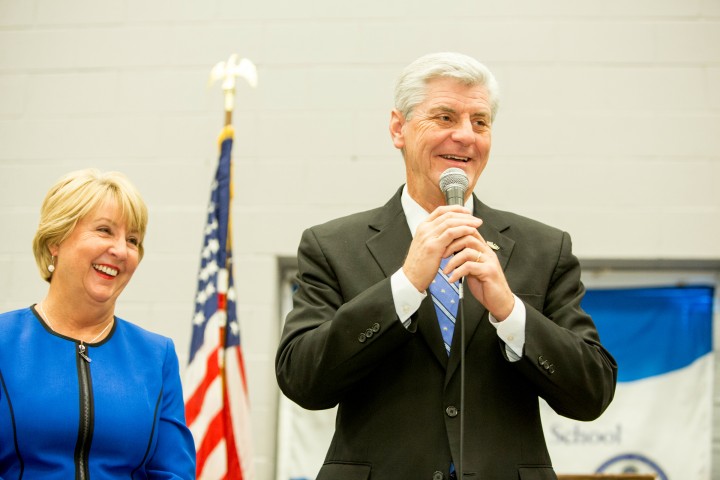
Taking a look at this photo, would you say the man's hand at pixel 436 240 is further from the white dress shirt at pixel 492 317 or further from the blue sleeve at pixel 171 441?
the blue sleeve at pixel 171 441

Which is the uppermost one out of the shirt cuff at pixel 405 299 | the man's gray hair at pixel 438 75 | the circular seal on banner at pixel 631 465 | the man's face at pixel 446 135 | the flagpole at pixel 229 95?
the flagpole at pixel 229 95

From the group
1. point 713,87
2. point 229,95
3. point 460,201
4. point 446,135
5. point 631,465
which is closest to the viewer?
point 460,201

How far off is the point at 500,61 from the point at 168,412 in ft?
7.60

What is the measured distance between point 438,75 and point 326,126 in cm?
200

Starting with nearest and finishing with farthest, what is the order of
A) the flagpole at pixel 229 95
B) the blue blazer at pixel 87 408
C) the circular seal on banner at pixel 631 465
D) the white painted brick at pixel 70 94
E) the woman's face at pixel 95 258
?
1. the blue blazer at pixel 87 408
2. the woman's face at pixel 95 258
3. the flagpole at pixel 229 95
4. the circular seal on banner at pixel 631 465
5. the white painted brick at pixel 70 94

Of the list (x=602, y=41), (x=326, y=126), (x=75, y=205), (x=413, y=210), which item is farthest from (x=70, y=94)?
(x=413, y=210)

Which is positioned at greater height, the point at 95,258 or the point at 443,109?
the point at 443,109

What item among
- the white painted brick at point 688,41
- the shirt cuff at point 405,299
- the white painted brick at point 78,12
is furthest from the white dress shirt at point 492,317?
the white painted brick at point 78,12

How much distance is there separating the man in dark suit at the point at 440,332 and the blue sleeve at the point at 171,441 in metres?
0.44

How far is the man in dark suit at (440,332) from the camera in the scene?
154 centimetres

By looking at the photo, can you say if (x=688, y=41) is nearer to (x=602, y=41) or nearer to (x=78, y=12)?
(x=602, y=41)

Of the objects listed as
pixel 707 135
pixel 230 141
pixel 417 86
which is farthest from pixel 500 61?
pixel 417 86

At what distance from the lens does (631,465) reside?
3.54 metres

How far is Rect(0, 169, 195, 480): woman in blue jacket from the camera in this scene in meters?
1.77
